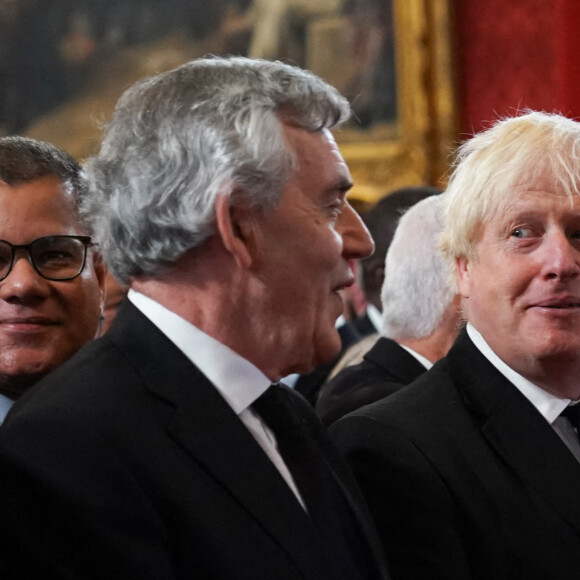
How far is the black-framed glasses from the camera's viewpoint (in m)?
2.60

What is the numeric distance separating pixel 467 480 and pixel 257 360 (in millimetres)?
537

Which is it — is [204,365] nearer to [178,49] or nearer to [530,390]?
[530,390]

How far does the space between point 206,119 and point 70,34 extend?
771 centimetres

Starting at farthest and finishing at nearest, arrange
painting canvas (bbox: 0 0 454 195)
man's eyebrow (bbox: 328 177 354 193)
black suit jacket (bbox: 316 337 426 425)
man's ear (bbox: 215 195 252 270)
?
painting canvas (bbox: 0 0 454 195) < black suit jacket (bbox: 316 337 426 425) < man's eyebrow (bbox: 328 177 354 193) < man's ear (bbox: 215 195 252 270)

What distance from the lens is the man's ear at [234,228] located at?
1971 millimetres

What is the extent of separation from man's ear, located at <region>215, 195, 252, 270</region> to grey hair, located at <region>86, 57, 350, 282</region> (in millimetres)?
15

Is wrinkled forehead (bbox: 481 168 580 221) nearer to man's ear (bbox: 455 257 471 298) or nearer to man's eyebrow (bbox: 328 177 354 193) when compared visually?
man's ear (bbox: 455 257 471 298)

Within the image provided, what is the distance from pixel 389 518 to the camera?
7.55 ft

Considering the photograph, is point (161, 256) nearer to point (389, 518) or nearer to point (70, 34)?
point (389, 518)

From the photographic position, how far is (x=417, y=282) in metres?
3.70

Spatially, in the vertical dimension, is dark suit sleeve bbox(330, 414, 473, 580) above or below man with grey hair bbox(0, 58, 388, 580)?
below

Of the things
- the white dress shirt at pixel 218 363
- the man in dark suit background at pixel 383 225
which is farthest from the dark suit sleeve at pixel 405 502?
the man in dark suit background at pixel 383 225

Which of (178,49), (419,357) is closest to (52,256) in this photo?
(419,357)

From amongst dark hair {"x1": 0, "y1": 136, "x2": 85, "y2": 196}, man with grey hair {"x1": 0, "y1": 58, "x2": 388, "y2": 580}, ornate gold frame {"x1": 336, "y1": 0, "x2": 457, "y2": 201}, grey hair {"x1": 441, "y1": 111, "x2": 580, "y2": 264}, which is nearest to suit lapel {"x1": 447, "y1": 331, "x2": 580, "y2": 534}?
grey hair {"x1": 441, "y1": 111, "x2": 580, "y2": 264}
